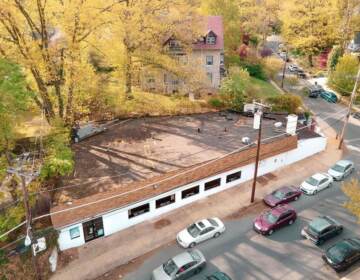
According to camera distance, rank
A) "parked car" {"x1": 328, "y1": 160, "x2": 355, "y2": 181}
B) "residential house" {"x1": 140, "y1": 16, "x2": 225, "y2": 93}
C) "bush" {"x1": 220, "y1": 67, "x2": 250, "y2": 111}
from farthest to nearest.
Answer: "residential house" {"x1": 140, "y1": 16, "x2": 225, "y2": 93}
"bush" {"x1": 220, "y1": 67, "x2": 250, "y2": 111}
"parked car" {"x1": 328, "y1": 160, "x2": 355, "y2": 181}

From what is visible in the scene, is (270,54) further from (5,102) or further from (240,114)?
(5,102)

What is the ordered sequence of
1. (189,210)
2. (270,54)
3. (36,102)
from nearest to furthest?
(189,210), (36,102), (270,54)

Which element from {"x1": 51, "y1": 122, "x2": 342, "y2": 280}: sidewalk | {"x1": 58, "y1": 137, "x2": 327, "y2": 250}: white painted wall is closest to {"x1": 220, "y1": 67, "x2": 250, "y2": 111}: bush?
{"x1": 58, "y1": 137, "x2": 327, "y2": 250}: white painted wall

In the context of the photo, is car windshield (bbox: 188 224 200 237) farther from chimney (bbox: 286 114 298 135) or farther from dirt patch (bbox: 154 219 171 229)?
chimney (bbox: 286 114 298 135)

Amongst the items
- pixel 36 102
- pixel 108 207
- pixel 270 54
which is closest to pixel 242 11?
pixel 270 54

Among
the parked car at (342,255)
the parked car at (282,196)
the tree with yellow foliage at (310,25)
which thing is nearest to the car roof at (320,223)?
the parked car at (342,255)

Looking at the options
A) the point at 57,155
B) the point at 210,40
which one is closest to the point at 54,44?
the point at 57,155
